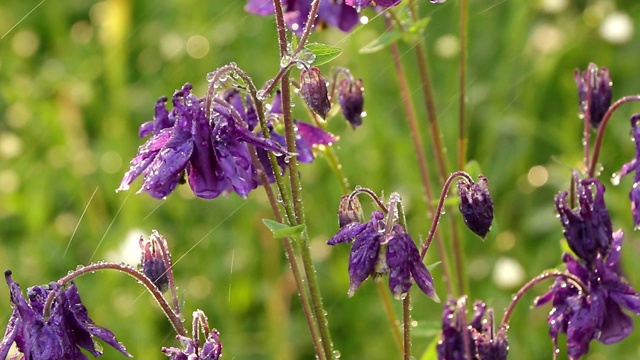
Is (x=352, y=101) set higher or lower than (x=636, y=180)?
higher

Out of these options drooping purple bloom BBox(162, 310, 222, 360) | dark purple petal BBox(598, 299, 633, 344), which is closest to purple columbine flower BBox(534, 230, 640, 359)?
dark purple petal BBox(598, 299, 633, 344)

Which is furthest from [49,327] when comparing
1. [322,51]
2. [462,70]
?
[462,70]

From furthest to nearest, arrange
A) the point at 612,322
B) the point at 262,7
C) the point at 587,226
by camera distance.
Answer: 1. the point at 262,7
2. the point at 612,322
3. the point at 587,226

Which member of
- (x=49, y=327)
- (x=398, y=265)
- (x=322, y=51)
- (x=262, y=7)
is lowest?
(x=49, y=327)

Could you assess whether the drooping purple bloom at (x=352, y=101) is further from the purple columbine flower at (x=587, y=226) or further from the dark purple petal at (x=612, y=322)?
the dark purple petal at (x=612, y=322)

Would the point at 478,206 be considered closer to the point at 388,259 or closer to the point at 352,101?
the point at 388,259

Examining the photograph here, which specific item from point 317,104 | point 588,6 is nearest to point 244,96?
point 317,104

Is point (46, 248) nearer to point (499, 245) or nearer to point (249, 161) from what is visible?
point (499, 245)
